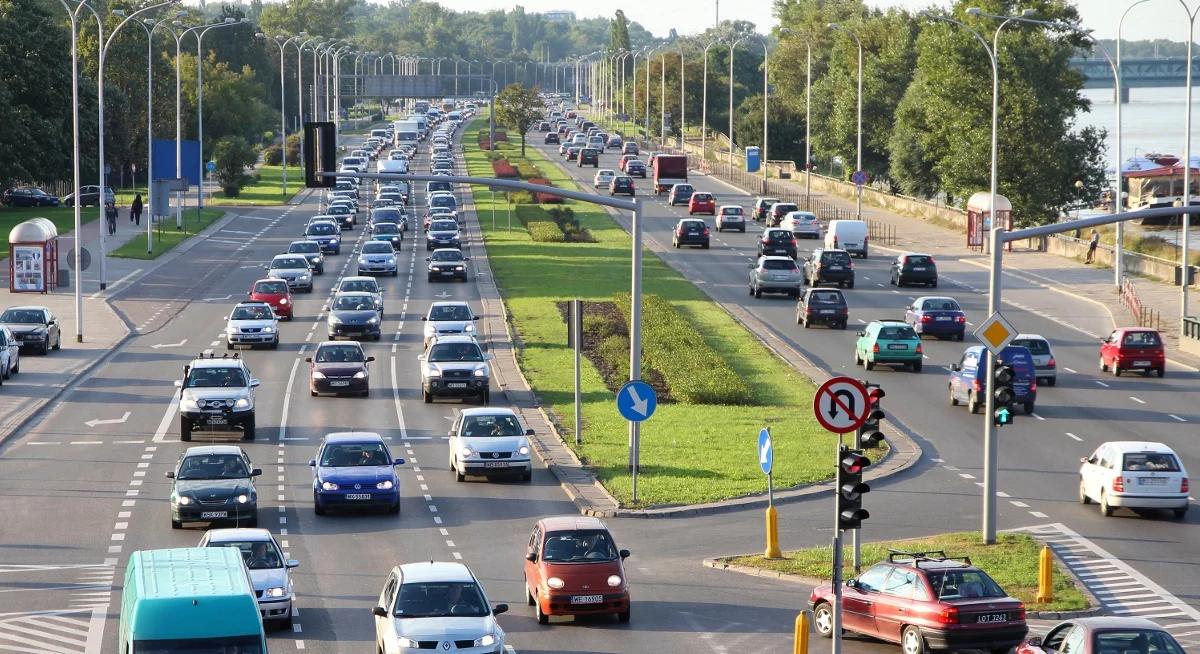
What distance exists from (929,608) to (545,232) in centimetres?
7080

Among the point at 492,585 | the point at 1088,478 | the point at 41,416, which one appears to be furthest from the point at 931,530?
the point at 41,416

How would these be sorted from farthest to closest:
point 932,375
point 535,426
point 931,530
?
point 932,375
point 535,426
point 931,530

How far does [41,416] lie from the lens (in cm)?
4428

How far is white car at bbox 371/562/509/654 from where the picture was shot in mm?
21156

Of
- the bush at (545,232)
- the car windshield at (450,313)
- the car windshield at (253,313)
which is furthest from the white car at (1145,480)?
the bush at (545,232)

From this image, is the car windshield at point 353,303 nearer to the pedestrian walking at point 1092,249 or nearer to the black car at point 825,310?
the black car at point 825,310

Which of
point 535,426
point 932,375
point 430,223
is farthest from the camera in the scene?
point 430,223

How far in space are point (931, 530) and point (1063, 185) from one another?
63.4 m

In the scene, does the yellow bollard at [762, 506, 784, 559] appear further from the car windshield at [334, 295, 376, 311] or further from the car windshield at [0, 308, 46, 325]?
the car windshield at [0, 308, 46, 325]

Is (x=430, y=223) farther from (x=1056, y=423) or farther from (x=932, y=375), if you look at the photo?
(x=1056, y=423)

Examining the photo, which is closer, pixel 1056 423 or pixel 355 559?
pixel 355 559

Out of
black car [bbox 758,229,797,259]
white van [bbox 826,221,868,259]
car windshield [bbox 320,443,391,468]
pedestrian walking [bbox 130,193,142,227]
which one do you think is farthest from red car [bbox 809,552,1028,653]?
pedestrian walking [bbox 130,193,142,227]

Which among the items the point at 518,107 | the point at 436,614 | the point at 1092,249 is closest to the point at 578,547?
the point at 436,614

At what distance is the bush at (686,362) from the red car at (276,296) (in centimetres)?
1194
